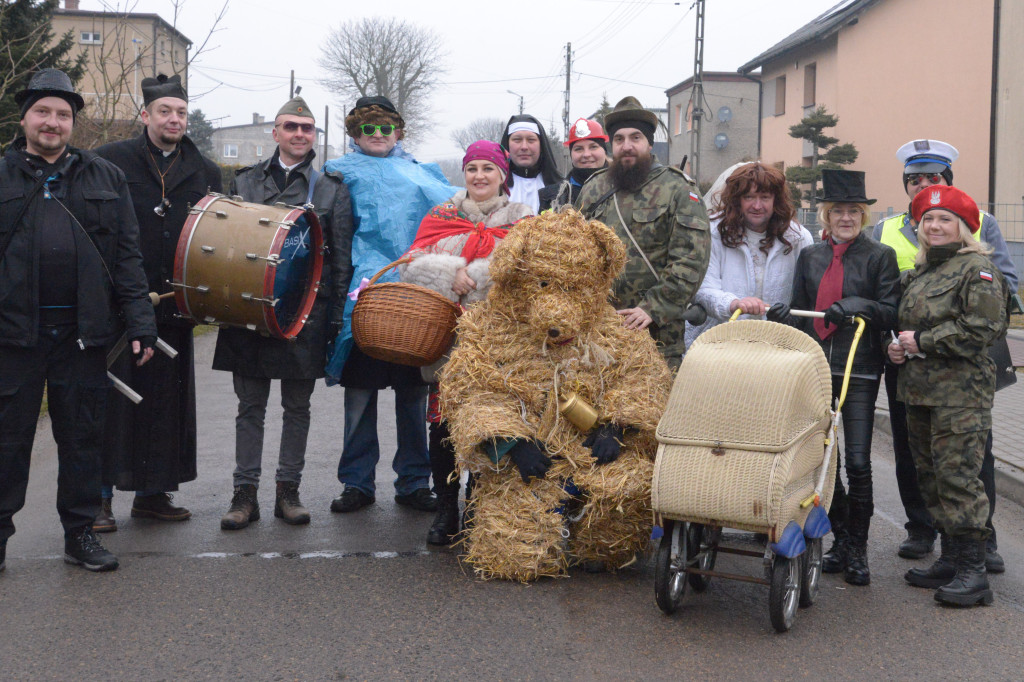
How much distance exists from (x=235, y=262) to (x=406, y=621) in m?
2.19

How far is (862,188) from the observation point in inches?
203

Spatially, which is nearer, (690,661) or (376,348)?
(690,661)

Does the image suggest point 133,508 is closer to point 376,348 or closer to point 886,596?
point 376,348

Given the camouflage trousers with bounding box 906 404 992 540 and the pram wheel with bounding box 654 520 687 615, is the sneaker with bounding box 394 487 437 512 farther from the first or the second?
the camouflage trousers with bounding box 906 404 992 540

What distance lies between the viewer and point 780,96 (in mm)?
40531

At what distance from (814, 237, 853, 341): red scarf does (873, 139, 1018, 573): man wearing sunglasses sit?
0.38 metres

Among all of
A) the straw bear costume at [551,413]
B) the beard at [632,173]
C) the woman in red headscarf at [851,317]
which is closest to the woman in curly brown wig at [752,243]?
the woman in red headscarf at [851,317]

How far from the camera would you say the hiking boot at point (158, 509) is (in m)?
5.99

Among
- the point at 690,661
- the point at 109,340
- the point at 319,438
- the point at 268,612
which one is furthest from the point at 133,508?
the point at 690,661

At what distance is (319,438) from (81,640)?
4542 mm

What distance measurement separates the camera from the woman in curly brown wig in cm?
541

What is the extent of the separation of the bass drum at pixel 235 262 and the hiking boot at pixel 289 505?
0.96m

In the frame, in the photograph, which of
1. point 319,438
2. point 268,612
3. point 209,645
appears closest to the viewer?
point 209,645

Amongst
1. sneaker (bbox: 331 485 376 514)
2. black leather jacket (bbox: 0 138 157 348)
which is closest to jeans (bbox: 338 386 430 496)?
sneaker (bbox: 331 485 376 514)
